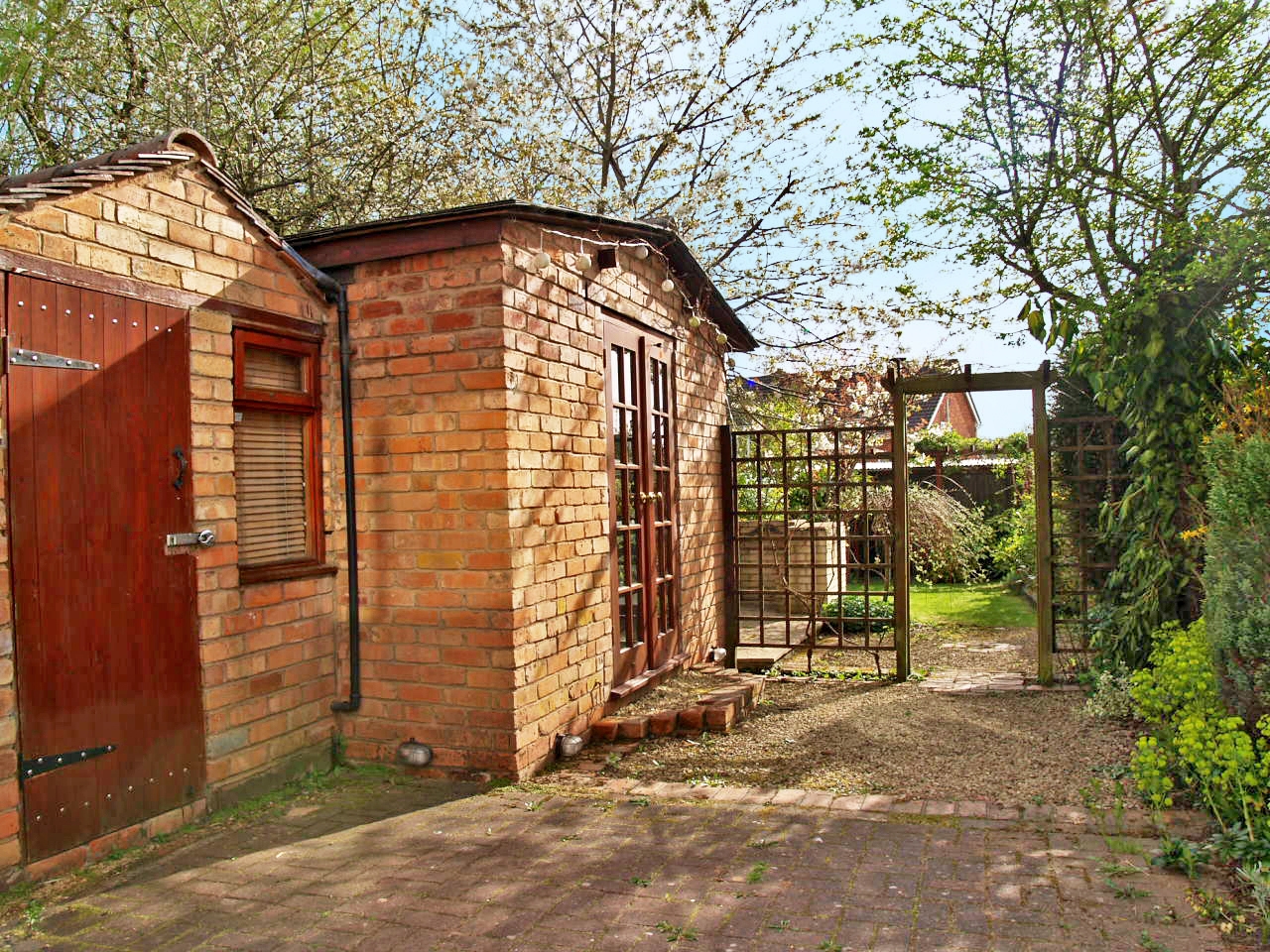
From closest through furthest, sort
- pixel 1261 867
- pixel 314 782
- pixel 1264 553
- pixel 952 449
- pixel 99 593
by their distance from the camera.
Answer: pixel 1261 867 < pixel 99 593 < pixel 1264 553 < pixel 314 782 < pixel 952 449

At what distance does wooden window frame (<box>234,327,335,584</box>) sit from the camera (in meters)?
4.27

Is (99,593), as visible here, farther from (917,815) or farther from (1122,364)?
(1122,364)

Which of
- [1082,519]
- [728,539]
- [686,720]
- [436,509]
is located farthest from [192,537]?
[1082,519]

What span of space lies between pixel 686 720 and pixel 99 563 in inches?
134

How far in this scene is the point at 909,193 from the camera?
6418mm

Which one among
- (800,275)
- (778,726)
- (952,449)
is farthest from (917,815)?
(952,449)

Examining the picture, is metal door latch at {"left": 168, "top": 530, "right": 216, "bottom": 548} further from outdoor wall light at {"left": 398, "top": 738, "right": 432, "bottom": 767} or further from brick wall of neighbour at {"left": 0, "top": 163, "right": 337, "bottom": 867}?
outdoor wall light at {"left": 398, "top": 738, "right": 432, "bottom": 767}

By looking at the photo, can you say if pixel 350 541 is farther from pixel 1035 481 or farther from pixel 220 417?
pixel 1035 481

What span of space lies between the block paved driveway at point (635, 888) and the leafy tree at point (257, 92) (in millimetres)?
5253

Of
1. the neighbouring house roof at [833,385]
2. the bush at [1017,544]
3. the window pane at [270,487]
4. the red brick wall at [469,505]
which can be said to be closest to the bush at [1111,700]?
the red brick wall at [469,505]

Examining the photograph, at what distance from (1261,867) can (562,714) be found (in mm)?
3250

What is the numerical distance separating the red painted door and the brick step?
7.54 feet

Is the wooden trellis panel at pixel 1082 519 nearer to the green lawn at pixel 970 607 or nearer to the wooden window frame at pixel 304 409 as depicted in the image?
the green lawn at pixel 970 607

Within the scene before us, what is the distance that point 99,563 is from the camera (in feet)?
11.4
